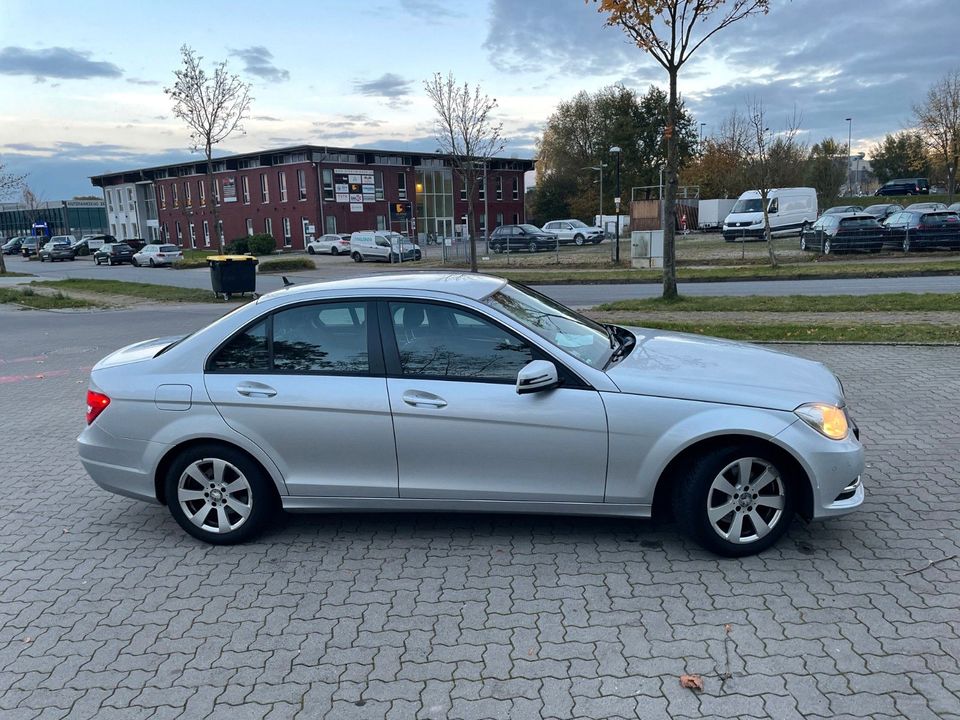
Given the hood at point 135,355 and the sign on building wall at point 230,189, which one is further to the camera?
the sign on building wall at point 230,189

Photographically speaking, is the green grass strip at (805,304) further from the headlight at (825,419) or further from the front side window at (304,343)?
the front side window at (304,343)

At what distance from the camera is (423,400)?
13.2 ft

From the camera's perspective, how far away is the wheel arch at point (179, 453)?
4266mm

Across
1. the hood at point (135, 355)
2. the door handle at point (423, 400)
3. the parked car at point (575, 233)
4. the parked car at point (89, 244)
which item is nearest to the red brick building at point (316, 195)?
the parked car at point (89, 244)

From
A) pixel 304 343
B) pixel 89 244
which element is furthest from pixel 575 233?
pixel 304 343

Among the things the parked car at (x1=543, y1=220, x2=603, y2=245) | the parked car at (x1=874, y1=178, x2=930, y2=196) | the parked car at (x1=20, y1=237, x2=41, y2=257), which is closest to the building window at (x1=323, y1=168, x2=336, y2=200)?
the parked car at (x1=543, y1=220, x2=603, y2=245)

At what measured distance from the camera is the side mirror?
12.6 feet

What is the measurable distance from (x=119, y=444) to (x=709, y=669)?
3.43 m

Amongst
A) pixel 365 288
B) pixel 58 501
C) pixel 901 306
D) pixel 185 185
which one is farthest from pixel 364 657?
pixel 185 185

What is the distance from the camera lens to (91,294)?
83.9 feet

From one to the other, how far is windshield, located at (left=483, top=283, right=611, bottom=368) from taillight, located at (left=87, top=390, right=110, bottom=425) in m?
2.35


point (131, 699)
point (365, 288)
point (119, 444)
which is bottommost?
point (131, 699)

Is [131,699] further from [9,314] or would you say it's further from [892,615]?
[9,314]

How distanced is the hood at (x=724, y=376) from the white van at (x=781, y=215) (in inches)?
1371
